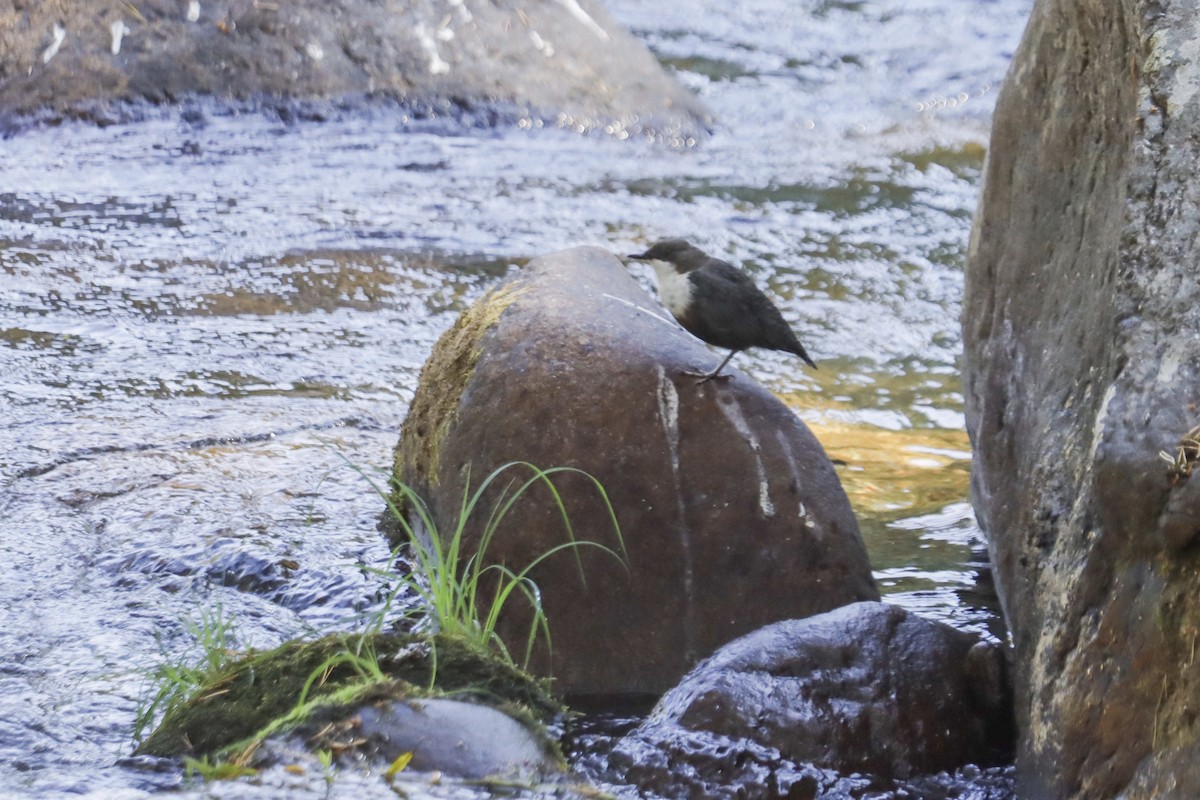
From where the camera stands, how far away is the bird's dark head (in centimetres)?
450

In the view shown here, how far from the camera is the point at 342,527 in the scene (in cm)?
458

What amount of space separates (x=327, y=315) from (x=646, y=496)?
349 cm

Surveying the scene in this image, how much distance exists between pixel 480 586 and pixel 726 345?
1.09 meters

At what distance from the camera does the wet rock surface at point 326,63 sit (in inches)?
398

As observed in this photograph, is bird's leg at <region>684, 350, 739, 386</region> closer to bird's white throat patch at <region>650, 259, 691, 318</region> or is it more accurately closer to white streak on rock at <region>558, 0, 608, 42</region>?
bird's white throat patch at <region>650, 259, 691, 318</region>

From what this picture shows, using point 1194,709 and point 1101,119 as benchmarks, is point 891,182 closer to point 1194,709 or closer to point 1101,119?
point 1101,119

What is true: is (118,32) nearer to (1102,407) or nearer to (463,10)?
(463,10)

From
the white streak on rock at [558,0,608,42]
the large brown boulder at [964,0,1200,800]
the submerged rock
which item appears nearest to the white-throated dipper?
the large brown boulder at [964,0,1200,800]

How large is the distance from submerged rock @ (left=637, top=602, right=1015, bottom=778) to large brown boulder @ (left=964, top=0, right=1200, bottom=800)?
0.53ft

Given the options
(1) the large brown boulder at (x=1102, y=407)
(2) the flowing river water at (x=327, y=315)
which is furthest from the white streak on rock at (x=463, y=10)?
(1) the large brown boulder at (x=1102, y=407)

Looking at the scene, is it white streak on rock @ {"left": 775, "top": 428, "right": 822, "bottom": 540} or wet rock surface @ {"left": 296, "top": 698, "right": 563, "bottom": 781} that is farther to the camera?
white streak on rock @ {"left": 775, "top": 428, "right": 822, "bottom": 540}

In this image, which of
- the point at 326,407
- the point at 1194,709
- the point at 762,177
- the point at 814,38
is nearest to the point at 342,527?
the point at 326,407

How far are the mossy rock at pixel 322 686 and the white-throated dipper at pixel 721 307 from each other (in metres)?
1.44

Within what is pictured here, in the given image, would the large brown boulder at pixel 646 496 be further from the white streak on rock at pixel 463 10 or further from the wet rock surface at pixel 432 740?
the white streak on rock at pixel 463 10
